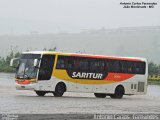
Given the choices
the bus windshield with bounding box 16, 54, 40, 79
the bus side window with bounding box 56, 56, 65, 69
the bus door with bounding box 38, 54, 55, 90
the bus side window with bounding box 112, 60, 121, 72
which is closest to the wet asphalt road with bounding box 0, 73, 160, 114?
the bus door with bounding box 38, 54, 55, 90

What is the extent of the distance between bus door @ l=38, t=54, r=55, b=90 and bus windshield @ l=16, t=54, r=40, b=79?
0.34 metres

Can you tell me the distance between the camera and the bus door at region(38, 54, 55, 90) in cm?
2973

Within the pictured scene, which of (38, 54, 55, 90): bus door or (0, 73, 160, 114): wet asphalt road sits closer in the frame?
(0, 73, 160, 114): wet asphalt road

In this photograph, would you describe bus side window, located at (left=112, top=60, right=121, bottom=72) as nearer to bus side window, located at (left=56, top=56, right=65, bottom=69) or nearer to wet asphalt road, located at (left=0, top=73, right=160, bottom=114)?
bus side window, located at (left=56, top=56, right=65, bottom=69)

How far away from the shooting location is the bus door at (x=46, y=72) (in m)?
29.7

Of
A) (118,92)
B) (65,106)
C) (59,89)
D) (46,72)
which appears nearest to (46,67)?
(46,72)

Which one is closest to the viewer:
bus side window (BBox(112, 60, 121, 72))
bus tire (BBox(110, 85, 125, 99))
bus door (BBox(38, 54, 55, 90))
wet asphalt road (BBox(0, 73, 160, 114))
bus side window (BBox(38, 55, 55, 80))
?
wet asphalt road (BBox(0, 73, 160, 114))

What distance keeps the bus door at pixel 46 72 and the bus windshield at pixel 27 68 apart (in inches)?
13.5

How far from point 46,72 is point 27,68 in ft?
Result: 3.56

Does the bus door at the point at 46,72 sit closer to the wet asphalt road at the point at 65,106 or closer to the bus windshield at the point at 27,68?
the bus windshield at the point at 27,68

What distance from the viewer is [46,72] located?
29984 millimetres

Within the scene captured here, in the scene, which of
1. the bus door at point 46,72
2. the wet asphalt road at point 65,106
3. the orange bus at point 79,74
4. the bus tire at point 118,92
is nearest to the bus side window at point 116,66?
the orange bus at point 79,74

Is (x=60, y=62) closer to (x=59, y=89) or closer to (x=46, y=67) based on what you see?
(x=46, y=67)

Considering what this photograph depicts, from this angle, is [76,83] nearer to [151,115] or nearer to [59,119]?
[151,115]
